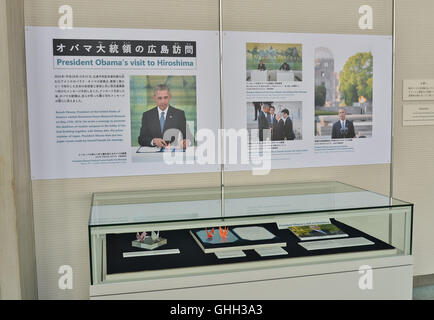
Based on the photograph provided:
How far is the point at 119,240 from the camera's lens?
248 cm

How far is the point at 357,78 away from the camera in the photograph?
3500 mm

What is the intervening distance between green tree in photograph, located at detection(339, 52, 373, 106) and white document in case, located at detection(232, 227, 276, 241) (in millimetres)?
1419

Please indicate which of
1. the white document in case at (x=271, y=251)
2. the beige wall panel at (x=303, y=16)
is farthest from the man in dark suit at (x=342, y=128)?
the white document in case at (x=271, y=251)

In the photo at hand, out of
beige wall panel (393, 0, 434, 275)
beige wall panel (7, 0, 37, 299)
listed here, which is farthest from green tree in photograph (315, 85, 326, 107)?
beige wall panel (7, 0, 37, 299)

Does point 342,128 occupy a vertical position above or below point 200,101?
below

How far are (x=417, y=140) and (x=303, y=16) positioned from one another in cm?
132

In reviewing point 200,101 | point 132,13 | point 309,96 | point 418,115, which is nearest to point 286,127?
point 309,96

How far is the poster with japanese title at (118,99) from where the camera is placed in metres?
3.02

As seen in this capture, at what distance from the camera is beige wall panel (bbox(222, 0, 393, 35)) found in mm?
3258

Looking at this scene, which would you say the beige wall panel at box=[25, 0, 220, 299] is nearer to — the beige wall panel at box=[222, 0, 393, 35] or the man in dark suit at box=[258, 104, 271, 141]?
the beige wall panel at box=[222, 0, 393, 35]

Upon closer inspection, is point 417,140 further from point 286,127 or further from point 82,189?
point 82,189

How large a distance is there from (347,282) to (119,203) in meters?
1.28

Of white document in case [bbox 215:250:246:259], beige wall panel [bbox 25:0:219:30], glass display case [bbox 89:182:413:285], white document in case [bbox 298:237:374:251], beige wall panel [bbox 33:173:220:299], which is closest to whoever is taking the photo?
glass display case [bbox 89:182:413:285]
